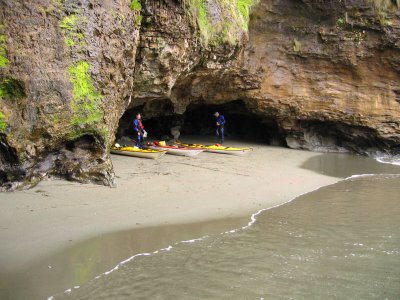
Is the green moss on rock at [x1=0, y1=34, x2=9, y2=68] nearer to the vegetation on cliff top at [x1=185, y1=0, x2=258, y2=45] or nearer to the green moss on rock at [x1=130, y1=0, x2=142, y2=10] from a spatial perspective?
the green moss on rock at [x1=130, y1=0, x2=142, y2=10]

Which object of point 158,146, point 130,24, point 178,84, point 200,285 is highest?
point 130,24

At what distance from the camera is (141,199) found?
10.2m

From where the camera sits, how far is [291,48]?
19391 mm

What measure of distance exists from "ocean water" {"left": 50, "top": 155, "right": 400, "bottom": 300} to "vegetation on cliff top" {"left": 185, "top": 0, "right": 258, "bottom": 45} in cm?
724

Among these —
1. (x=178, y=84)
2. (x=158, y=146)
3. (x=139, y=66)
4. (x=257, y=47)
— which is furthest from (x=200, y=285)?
(x=257, y=47)

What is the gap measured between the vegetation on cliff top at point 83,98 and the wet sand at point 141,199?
162 centimetres

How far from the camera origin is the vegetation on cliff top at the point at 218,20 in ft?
48.2

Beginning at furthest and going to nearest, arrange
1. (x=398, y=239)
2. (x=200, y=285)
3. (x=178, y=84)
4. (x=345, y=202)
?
(x=178, y=84) < (x=345, y=202) < (x=398, y=239) < (x=200, y=285)

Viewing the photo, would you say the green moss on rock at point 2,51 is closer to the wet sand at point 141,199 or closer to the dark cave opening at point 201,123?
the wet sand at point 141,199

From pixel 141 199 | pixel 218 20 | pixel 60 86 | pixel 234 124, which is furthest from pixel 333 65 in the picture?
pixel 60 86

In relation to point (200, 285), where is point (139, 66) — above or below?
above

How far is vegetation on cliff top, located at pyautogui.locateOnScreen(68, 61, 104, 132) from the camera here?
34.9ft

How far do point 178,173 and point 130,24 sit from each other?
14.4 feet

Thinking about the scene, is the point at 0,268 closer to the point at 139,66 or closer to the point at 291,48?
the point at 139,66
